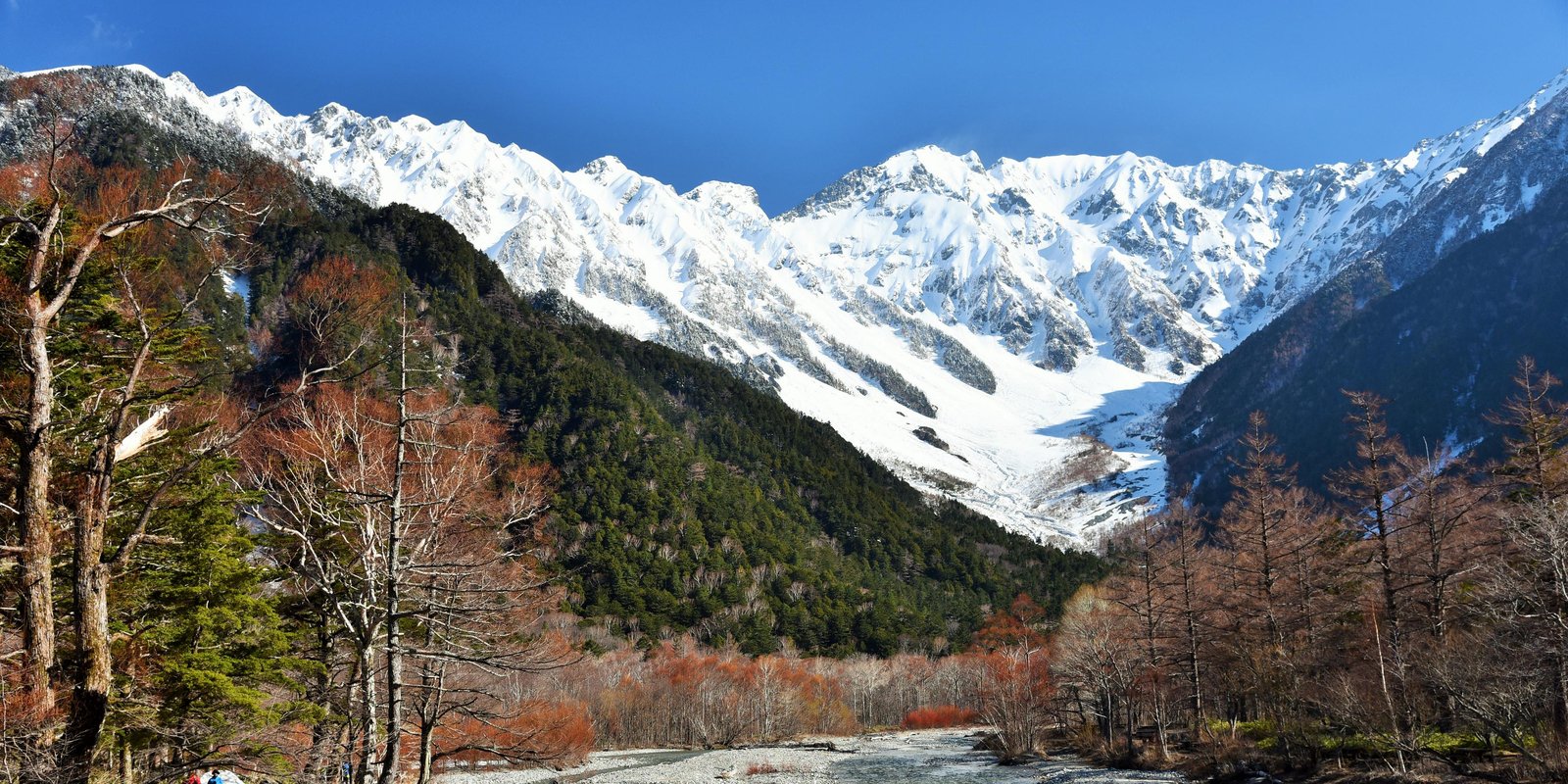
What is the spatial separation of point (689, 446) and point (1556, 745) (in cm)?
10596

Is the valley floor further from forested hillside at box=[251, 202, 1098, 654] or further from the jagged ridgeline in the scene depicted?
the jagged ridgeline

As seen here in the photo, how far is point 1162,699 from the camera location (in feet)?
153

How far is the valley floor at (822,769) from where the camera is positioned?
44.4 meters

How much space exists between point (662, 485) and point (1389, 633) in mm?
87006

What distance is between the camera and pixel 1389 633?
3244cm

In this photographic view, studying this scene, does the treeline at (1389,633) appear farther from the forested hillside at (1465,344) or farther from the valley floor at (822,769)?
the forested hillside at (1465,344)

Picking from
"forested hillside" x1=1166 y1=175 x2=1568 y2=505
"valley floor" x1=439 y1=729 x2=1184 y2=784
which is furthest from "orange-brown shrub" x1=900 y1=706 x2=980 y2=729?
"forested hillside" x1=1166 y1=175 x2=1568 y2=505

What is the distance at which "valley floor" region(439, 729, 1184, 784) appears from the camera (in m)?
44.4

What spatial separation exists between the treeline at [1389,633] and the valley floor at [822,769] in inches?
174

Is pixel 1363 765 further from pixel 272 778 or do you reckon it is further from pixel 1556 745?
pixel 272 778

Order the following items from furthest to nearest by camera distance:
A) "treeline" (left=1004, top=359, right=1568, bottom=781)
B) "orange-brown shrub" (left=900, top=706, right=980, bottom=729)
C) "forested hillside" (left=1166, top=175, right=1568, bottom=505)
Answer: "forested hillside" (left=1166, top=175, right=1568, bottom=505), "orange-brown shrub" (left=900, top=706, right=980, bottom=729), "treeline" (left=1004, top=359, right=1568, bottom=781)

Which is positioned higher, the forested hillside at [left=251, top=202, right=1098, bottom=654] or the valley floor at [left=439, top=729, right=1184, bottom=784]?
the forested hillside at [left=251, top=202, right=1098, bottom=654]

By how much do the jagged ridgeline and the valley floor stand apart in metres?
30.3

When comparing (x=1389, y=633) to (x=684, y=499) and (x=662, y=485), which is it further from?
(x=684, y=499)
